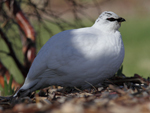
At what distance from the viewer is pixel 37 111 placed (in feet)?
4.96

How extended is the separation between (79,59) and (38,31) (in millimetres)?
2076

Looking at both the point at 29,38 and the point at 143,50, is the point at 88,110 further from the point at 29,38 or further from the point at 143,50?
the point at 143,50

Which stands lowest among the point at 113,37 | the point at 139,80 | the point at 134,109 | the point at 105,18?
the point at 139,80

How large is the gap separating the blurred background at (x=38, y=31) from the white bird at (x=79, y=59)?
3.28 feet

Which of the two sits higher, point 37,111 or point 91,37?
point 91,37

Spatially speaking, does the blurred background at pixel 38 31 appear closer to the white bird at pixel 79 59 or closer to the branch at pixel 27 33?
the branch at pixel 27 33

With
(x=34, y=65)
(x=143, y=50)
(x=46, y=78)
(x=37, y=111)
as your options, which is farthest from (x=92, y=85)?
(x=143, y=50)

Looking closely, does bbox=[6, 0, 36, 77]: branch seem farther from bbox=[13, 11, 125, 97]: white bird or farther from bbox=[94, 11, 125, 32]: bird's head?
bbox=[94, 11, 125, 32]: bird's head

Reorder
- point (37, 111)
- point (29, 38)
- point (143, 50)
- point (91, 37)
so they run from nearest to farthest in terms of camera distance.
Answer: point (37, 111) < point (91, 37) < point (29, 38) < point (143, 50)

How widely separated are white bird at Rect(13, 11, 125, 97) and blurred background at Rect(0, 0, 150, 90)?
1000 millimetres

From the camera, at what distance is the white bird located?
2221 mm

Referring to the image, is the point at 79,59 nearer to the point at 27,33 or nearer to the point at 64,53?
the point at 64,53

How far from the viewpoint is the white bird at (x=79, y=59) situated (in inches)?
87.4

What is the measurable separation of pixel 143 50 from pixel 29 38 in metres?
6.49
